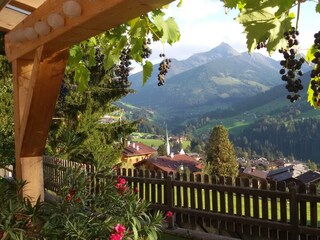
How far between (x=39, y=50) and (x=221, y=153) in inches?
1545

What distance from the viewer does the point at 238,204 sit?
25.1ft

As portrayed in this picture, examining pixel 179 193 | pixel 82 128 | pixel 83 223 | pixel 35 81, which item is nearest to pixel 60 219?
pixel 83 223

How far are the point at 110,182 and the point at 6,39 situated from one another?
2.12 m

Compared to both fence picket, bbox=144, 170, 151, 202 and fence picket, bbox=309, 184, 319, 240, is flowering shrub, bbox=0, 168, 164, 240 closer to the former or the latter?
fence picket, bbox=309, 184, 319, 240

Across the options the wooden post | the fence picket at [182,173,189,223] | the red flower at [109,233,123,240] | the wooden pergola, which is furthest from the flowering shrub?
the fence picket at [182,173,189,223]

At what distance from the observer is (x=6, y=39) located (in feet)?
14.8

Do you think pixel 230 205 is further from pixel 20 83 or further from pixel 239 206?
pixel 20 83

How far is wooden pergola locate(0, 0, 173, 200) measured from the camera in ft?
8.27

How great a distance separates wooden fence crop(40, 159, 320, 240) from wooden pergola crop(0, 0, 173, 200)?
4.15m

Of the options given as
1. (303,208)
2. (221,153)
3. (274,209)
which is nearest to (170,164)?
(221,153)

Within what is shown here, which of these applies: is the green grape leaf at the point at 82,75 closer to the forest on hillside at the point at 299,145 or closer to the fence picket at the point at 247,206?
the fence picket at the point at 247,206

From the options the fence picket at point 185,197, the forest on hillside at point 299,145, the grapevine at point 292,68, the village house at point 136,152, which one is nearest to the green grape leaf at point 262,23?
the grapevine at point 292,68

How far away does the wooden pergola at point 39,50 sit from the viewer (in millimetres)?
2521

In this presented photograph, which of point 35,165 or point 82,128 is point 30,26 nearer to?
point 35,165
